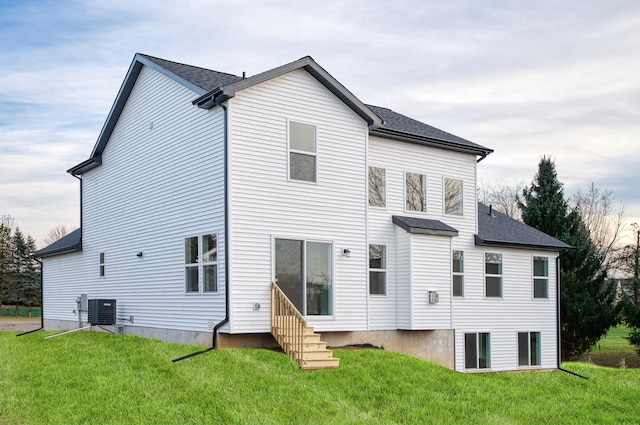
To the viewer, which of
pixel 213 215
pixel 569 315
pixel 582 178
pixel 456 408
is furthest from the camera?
pixel 582 178

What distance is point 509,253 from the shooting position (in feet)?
68.3

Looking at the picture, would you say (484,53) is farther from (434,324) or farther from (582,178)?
(582,178)

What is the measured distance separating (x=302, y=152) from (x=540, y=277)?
10.3m

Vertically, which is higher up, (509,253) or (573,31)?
(573,31)

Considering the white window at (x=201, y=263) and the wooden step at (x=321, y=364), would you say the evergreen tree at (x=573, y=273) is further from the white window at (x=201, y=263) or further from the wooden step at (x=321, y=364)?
the white window at (x=201, y=263)

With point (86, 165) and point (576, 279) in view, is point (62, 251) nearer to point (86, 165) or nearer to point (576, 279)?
point (86, 165)

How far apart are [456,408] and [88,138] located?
653 inches

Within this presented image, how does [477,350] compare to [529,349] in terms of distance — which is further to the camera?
[529,349]

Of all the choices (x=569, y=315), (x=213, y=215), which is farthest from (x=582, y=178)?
(x=213, y=215)

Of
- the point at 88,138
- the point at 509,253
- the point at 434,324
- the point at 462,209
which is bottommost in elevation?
the point at 434,324

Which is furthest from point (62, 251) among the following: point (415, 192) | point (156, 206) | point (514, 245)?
point (514, 245)

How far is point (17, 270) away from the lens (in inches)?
2154

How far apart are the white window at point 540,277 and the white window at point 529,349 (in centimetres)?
131

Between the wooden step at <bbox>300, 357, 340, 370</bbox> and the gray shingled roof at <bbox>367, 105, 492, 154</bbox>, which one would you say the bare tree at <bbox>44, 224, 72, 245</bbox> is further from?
the wooden step at <bbox>300, 357, 340, 370</bbox>
